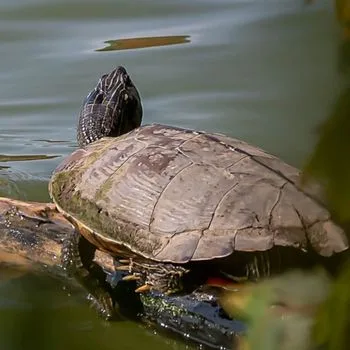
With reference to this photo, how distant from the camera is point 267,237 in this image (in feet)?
7.13

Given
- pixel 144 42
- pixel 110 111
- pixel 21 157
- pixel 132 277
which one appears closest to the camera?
pixel 132 277

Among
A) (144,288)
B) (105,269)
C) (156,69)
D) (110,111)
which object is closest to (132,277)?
(144,288)

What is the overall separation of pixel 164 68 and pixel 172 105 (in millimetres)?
513

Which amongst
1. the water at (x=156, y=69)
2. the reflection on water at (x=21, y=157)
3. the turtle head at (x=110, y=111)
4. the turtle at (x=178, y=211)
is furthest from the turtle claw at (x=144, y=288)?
the reflection on water at (x=21, y=157)

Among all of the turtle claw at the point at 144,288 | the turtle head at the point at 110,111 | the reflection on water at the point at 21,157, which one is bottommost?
the reflection on water at the point at 21,157

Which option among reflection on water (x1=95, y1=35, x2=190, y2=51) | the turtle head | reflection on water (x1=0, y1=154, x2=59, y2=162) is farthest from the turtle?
reflection on water (x1=95, y1=35, x2=190, y2=51)

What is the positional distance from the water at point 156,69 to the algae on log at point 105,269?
0.59 m

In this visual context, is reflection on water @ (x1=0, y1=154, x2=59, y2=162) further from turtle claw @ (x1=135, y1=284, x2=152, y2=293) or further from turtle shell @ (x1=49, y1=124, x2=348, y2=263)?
turtle claw @ (x1=135, y1=284, x2=152, y2=293)

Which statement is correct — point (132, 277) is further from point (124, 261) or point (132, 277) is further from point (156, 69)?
point (156, 69)

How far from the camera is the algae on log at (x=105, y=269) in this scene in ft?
7.76

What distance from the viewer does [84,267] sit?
2785mm

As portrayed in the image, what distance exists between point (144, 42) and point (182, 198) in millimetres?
3119

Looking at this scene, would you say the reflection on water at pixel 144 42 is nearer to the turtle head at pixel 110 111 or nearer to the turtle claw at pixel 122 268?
the turtle head at pixel 110 111

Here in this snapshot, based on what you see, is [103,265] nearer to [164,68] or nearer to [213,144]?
[213,144]
